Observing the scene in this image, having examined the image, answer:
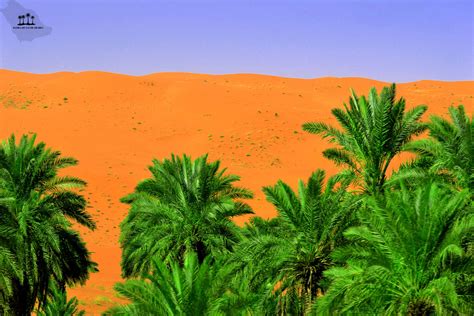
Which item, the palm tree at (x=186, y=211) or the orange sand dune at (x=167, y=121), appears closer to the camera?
the palm tree at (x=186, y=211)

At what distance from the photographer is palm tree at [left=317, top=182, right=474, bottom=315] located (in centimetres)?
1572

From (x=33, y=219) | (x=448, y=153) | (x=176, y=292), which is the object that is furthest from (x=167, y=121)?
(x=176, y=292)

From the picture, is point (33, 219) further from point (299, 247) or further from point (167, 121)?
point (167, 121)

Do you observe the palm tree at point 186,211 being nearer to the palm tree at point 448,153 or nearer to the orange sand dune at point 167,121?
the palm tree at point 448,153

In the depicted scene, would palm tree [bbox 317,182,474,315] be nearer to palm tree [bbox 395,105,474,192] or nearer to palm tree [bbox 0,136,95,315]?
palm tree [bbox 395,105,474,192]

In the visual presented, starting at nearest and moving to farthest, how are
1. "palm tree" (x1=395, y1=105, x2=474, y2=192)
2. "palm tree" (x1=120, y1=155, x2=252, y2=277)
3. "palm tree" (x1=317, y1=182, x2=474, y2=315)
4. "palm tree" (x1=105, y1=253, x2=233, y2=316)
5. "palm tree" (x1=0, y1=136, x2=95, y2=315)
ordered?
1. "palm tree" (x1=317, y1=182, x2=474, y2=315)
2. "palm tree" (x1=105, y1=253, x2=233, y2=316)
3. "palm tree" (x1=395, y1=105, x2=474, y2=192)
4. "palm tree" (x1=0, y1=136, x2=95, y2=315)
5. "palm tree" (x1=120, y1=155, x2=252, y2=277)

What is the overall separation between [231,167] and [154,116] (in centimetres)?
2177

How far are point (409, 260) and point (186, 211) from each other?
12.1m

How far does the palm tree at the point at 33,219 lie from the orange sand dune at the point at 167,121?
61.7 ft

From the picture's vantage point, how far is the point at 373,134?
22.0m

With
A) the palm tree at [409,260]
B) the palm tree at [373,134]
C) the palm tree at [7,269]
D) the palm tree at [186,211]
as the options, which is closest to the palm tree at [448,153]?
the palm tree at [373,134]

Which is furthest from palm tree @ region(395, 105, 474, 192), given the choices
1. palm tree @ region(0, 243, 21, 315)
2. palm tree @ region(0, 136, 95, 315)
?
palm tree @ region(0, 243, 21, 315)

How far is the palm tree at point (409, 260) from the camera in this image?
15719mm

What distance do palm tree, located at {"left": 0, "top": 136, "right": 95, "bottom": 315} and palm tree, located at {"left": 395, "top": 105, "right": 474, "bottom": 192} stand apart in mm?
12128
